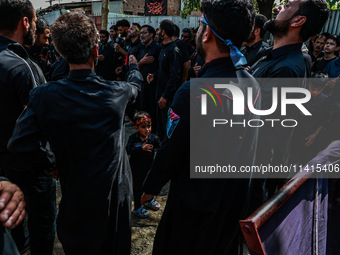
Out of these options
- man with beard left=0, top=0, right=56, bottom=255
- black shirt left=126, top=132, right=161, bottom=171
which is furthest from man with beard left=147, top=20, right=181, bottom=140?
→ man with beard left=0, top=0, right=56, bottom=255

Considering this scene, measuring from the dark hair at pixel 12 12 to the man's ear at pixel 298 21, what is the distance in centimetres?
240

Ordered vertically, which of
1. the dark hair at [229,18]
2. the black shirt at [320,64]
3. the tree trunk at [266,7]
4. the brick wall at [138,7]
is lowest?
the black shirt at [320,64]

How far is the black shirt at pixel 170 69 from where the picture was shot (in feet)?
15.4

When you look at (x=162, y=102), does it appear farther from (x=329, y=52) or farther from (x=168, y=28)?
(x=329, y=52)

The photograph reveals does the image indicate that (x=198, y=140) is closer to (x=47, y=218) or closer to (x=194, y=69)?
(x=47, y=218)

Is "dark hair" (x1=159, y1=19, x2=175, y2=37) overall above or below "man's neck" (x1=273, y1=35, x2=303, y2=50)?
above

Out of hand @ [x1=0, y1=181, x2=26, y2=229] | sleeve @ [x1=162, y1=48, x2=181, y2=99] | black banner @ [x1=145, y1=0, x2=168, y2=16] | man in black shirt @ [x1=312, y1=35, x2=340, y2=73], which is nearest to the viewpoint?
hand @ [x1=0, y1=181, x2=26, y2=229]

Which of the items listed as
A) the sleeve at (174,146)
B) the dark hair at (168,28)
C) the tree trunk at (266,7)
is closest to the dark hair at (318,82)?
the sleeve at (174,146)

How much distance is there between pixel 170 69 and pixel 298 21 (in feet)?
8.53

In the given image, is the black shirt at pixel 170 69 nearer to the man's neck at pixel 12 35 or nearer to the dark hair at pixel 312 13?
the dark hair at pixel 312 13

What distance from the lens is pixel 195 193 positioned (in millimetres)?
1538

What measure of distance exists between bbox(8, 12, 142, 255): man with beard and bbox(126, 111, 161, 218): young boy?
3.99ft

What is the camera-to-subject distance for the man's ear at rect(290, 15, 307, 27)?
2395 mm

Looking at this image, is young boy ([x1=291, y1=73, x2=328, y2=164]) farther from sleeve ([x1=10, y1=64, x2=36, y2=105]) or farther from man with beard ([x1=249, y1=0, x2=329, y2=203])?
sleeve ([x1=10, y1=64, x2=36, y2=105])
